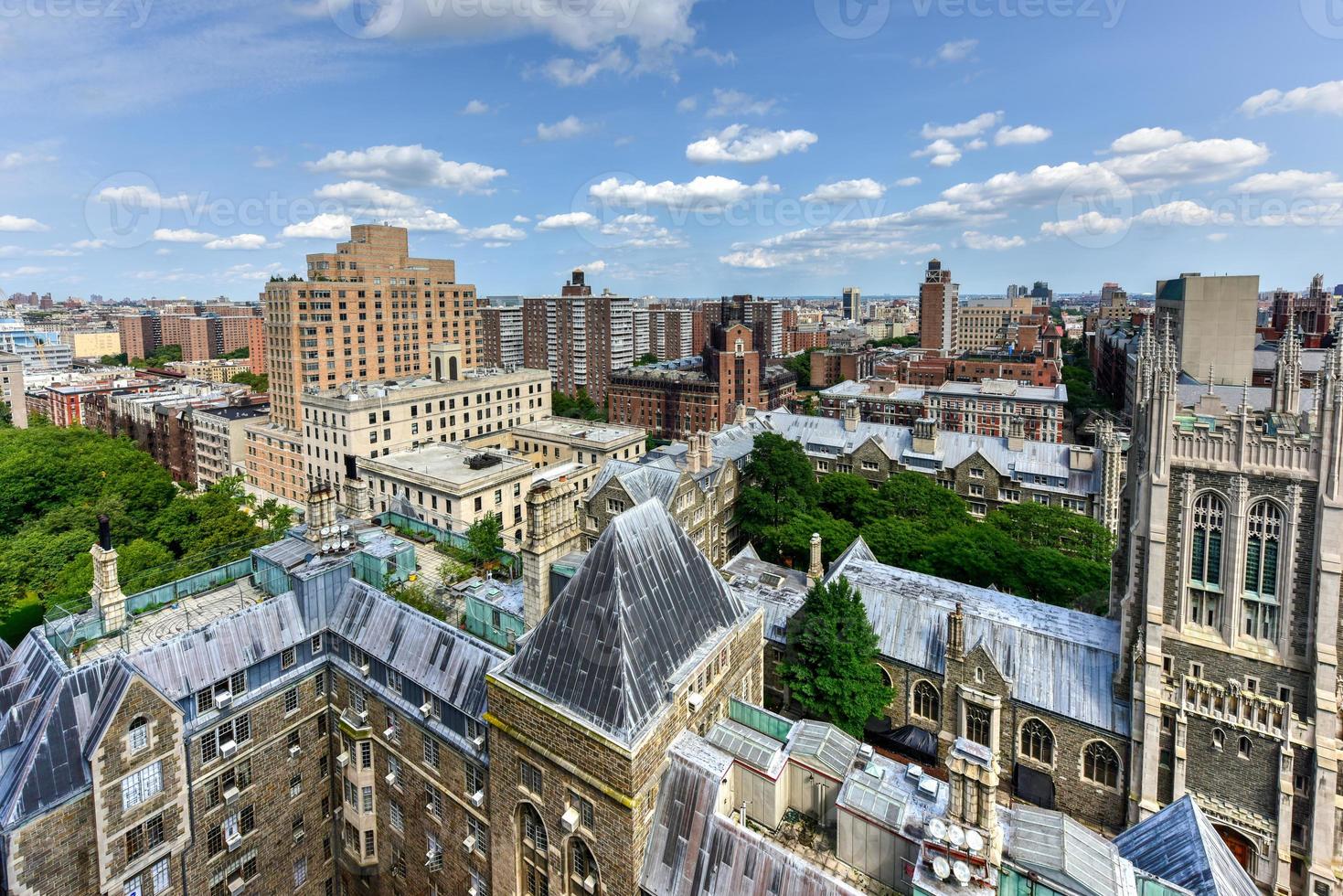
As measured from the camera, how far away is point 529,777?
20469 mm

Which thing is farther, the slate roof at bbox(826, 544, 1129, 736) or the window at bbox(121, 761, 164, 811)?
the slate roof at bbox(826, 544, 1129, 736)

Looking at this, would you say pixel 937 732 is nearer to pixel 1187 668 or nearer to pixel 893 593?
pixel 893 593

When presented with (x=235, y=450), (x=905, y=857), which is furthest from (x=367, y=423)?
(x=905, y=857)

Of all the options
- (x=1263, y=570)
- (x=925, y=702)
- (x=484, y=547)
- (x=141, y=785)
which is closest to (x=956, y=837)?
(x=1263, y=570)

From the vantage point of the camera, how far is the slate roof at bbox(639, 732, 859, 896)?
16.5 m

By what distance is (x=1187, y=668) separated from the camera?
2586 cm

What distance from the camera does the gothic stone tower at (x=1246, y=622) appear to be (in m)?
23.4

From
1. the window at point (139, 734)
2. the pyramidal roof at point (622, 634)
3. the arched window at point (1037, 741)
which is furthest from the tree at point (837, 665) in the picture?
the window at point (139, 734)

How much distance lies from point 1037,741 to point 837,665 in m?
9.39

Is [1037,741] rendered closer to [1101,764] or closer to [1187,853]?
[1101,764]

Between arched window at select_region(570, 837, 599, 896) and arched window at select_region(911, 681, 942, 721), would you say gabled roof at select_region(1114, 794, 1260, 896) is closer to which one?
arched window at select_region(911, 681, 942, 721)

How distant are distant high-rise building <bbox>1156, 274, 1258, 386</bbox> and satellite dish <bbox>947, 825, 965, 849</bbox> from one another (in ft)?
294

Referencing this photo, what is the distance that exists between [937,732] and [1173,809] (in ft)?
43.6

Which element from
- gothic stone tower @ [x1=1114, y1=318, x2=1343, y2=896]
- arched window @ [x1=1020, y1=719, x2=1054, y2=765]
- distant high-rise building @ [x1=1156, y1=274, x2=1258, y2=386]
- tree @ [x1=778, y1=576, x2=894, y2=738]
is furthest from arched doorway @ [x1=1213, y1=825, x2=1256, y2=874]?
distant high-rise building @ [x1=1156, y1=274, x2=1258, y2=386]
